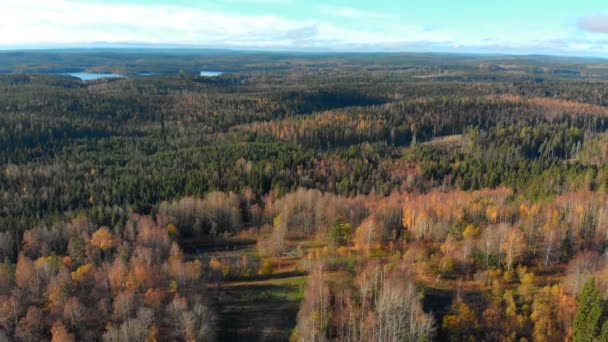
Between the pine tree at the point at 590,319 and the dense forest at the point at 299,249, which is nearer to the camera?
the pine tree at the point at 590,319

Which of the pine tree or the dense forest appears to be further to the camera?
the dense forest

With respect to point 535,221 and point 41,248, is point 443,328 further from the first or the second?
point 41,248

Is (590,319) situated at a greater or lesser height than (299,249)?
greater

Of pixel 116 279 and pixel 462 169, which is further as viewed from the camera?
pixel 462 169

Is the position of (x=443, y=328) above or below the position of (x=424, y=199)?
below

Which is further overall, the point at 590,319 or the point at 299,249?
the point at 299,249

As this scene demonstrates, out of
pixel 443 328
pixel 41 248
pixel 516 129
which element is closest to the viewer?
pixel 443 328

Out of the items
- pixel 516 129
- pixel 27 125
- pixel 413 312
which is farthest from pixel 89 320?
pixel 516 129

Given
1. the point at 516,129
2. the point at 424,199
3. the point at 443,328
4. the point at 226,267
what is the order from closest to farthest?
1. the point at 443,328
2. the point at 226,267
3. the point at 424,199
4. the point at 516,129
